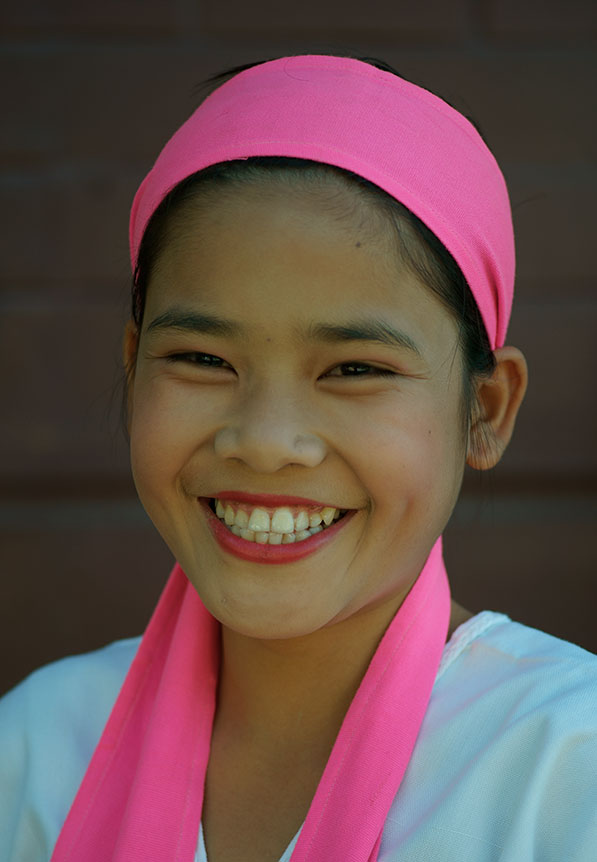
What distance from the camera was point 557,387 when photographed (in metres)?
2.93

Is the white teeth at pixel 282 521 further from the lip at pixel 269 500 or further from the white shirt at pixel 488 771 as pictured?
the white shirt at pixel 488 771

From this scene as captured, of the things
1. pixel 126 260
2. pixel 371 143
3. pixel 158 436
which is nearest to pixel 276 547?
pixel 158 436

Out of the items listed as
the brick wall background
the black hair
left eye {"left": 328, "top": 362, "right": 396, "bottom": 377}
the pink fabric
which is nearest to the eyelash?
left eye {"left": 328, "top": 362, "right": 396, "bottom": 377}

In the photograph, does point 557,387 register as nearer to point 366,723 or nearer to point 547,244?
point 547,244

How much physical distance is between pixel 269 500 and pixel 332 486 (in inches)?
3.7

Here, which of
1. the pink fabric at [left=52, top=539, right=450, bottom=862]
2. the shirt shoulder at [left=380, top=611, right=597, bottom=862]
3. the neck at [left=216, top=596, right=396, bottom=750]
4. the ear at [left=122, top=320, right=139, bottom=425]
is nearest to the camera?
the shirt shoulder at [left=380, top=611, right=597, bottom=862]

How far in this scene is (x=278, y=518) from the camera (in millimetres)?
1513

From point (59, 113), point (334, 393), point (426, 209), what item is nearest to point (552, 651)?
point (334, 393)

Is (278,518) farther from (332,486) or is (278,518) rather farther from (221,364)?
(221,364)

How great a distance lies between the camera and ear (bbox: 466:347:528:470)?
1.72 meters

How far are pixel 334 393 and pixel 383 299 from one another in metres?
0.15

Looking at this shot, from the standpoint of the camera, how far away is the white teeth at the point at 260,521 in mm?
1517

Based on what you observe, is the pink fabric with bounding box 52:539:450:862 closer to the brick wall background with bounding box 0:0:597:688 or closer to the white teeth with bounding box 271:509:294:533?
the white teeth with bounding box 271:509:294:533

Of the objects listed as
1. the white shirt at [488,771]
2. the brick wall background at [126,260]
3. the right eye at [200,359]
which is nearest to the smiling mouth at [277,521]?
the right eye at [200,359]
